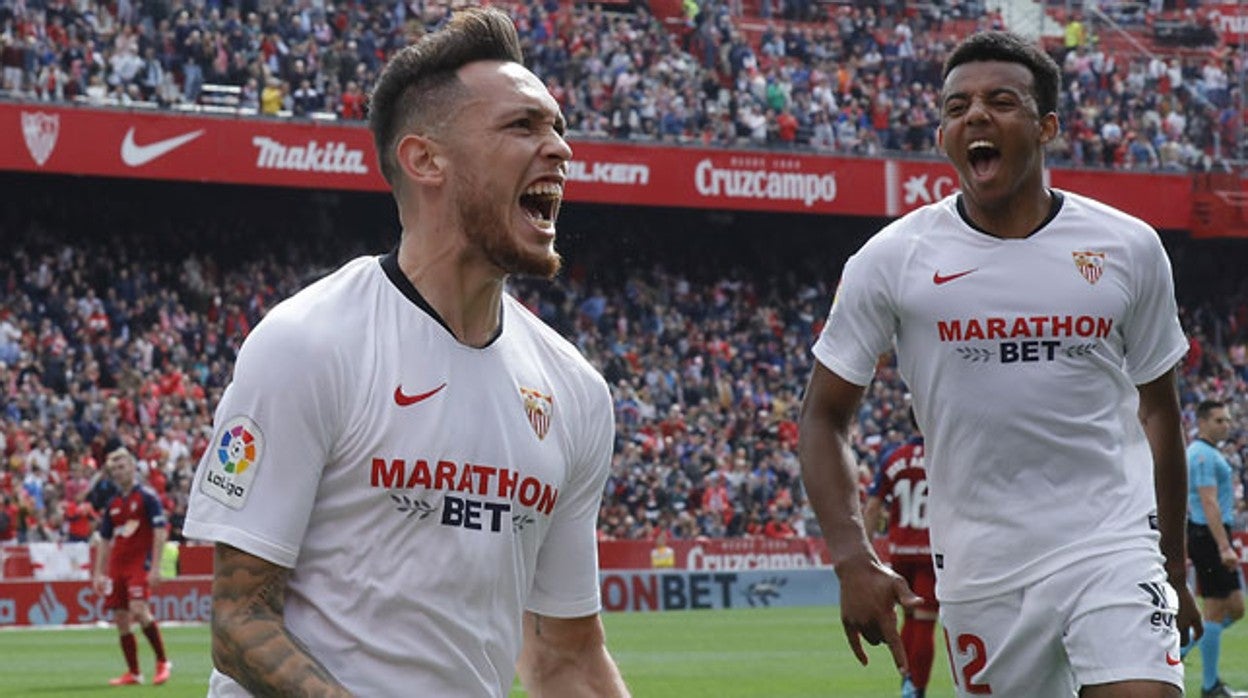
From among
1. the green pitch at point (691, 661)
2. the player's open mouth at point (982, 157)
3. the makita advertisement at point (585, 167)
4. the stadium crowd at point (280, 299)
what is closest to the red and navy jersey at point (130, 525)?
the green pitch at point (691, 661)

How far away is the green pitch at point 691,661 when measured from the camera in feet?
58.9

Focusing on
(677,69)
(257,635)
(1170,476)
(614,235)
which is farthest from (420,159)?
(614,235)

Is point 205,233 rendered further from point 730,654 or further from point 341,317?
point 341,317

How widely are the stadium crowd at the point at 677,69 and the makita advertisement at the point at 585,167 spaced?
15.5 inches

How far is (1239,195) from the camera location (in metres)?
46.2

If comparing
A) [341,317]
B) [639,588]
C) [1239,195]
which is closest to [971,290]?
[341,317]

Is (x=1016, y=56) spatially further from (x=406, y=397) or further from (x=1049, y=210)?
(x=406, y=397)

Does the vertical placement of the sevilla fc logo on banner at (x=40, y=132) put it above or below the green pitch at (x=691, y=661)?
above

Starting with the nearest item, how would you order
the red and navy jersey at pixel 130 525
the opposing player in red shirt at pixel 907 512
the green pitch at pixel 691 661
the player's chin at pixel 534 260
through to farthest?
the player's chin at pixel 534 260 → the opposing player in red shirt at pixel 907 512 → the green pitch at pixel 691 661 → the red and navy jersey at pixel 130 525

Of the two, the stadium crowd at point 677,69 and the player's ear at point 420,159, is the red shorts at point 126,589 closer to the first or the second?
the player's ear at point 420,159

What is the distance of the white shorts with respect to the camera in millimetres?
6441

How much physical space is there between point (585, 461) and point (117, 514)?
1556cm

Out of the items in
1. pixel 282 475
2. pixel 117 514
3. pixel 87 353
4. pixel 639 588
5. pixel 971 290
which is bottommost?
pixel 639 588

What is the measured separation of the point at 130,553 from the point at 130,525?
259 mm
